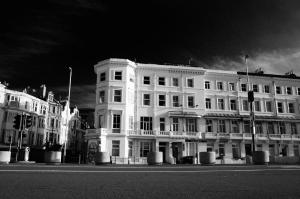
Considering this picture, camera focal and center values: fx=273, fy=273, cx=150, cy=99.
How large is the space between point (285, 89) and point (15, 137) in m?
49.5

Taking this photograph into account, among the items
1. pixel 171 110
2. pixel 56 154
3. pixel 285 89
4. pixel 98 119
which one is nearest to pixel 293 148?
pixel 285 89

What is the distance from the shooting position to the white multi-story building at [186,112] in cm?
3972

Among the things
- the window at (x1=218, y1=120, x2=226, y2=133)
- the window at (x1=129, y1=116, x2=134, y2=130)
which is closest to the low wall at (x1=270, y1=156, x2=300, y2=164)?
the window at (x1=218, y1=120, x2=226, y2=133)

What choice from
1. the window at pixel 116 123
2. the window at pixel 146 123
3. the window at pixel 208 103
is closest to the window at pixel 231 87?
the window at pixel 208 103

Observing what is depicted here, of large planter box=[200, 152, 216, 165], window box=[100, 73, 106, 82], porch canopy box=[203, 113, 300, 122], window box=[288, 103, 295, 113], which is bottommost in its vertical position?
large planter box=[200, 152, 216, 165]

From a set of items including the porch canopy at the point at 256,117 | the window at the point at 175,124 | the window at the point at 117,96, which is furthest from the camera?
the porch canopy at the point at 256,117

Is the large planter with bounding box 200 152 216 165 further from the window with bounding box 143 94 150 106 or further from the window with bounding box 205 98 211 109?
the window with bounding box 205 98 211 109

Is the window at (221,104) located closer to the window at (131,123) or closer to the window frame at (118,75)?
the window at (131,123)

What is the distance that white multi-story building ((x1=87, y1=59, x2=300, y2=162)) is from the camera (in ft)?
130

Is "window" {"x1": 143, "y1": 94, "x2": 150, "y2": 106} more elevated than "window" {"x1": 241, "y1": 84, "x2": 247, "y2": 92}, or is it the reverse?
"window" {"x1": 241, "y1": 84, "x2": 247, "y2": 92}

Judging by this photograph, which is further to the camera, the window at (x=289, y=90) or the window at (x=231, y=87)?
the window at (x=289, y=90)

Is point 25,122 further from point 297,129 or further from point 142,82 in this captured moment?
point 297,129

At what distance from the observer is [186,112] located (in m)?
41.8

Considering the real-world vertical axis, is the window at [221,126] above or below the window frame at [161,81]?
below
